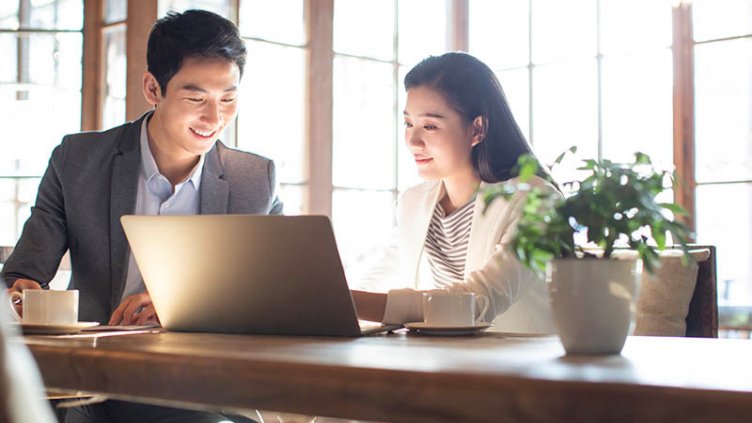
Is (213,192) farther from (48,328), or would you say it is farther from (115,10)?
(115,10)

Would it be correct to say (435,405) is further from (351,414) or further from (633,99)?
(633,99)

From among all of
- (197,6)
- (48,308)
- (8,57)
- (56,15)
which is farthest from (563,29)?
(48,308)

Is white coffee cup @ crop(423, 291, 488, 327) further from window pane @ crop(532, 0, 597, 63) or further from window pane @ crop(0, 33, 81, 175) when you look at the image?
window pane @ crop(532, 0, 597, 63)

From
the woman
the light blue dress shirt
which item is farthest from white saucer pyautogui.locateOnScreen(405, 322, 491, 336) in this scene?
the light blue dress shirt

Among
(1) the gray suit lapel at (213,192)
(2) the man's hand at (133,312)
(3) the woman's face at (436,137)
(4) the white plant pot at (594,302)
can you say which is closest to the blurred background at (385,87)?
(1) the gray suit lapel at (213,192)

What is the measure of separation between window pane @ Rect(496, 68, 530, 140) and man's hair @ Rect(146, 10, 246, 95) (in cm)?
Answer: 269

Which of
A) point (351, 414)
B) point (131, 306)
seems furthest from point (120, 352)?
Answer: point (131, 306)

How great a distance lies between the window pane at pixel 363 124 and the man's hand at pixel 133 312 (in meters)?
2.77

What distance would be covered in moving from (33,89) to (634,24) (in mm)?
2760

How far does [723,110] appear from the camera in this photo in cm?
421

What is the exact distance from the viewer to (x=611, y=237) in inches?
41.8

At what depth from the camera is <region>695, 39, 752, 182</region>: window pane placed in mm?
4160

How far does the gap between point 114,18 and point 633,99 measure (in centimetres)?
240

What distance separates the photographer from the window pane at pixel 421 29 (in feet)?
15.8
